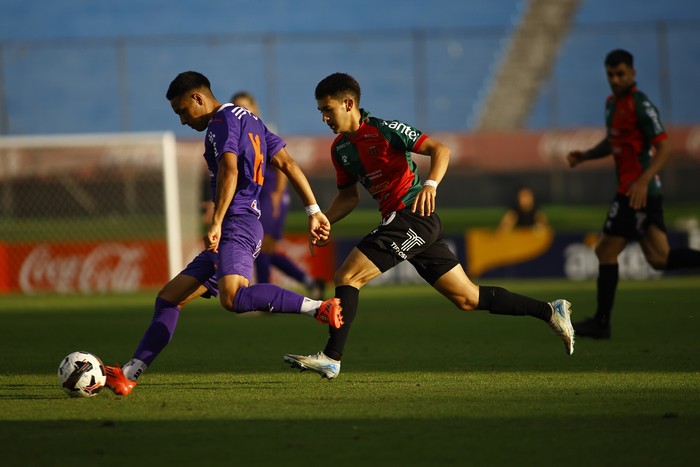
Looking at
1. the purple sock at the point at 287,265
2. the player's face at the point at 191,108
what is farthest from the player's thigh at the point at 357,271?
the purple sock at the point at 287,265

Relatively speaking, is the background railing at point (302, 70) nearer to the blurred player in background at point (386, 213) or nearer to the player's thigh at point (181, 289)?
the blurred player in background at point (386, 213)

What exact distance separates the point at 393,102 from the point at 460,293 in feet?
65.9

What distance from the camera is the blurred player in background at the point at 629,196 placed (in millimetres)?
8969

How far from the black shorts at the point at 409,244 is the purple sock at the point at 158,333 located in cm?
125

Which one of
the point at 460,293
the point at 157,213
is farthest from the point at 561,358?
the point at 157,213

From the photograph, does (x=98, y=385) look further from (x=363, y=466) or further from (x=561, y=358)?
(x=561, y=358)

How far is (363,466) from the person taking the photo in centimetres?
433

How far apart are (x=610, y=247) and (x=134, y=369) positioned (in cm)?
441

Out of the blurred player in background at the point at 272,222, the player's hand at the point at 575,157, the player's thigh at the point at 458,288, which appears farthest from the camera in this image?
the blurred player in background at the point at 272,222

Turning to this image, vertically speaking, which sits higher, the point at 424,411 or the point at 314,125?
the point at 314,125

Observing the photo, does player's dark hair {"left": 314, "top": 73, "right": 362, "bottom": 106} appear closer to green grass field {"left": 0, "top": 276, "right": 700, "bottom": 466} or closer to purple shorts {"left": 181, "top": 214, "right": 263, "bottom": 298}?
purple shorts {"left": 181, "top": 214, "right": 263, "bottom": 298}

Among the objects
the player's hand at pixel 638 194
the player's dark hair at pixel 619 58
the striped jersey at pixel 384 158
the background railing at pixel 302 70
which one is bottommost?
the player's hand at pixel 638 194

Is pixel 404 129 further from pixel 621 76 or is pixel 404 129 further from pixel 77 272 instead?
pixel 77 272

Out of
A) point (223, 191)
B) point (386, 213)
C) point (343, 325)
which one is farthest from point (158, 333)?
point (386, 213)
